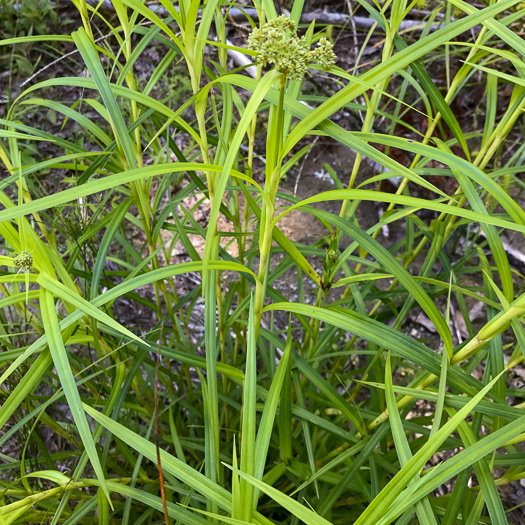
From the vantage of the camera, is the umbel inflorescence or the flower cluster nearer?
the umbel inflorescence

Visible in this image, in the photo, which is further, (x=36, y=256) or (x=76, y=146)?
(x=76, y=146)

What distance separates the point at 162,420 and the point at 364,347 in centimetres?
91

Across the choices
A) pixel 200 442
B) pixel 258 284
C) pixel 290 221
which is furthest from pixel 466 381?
pixel 290 221

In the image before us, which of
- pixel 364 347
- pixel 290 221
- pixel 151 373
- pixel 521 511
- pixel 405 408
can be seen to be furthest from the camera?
pixel 290 221

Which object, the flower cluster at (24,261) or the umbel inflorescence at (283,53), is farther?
the flower cluster at (24,261)

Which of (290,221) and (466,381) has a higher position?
(466,381)

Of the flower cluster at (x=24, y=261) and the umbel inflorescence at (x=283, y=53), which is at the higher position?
the umbel inflorescence at (x=283, y=53)

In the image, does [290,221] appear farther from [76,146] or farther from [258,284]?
[258,284]

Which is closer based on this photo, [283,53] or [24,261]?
[283,53]

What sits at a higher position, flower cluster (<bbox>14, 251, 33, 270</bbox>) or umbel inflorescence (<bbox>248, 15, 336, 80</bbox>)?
umbel inflorescence (<bbox>248, 15, 336, 80</bbox>)

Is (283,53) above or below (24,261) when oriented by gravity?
above

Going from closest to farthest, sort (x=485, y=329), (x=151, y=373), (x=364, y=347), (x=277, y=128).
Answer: (x=277, y=128)
(x=485, y=329)
(x=151, y=373)
(x=364, y=347)

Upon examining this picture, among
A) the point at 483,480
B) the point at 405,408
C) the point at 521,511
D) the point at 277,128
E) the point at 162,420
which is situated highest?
the point at 277,128

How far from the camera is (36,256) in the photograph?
63 cm
